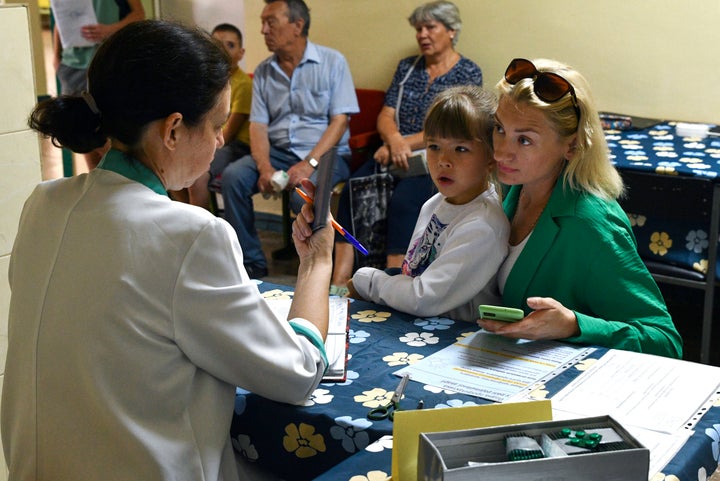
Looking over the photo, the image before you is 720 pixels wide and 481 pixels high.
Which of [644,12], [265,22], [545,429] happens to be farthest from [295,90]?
[545,429]

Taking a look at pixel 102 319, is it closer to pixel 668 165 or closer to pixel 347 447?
pixel 347 447

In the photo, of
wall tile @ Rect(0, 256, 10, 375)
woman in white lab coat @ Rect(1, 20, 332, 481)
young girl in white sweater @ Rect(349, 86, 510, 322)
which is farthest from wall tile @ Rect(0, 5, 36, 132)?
woman in white lab coat @ Rect(1, 20, 332, 481)

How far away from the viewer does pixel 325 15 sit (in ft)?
17.8

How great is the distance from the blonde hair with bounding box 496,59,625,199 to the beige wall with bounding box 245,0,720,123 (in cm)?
240

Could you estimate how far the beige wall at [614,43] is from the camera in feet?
13.8

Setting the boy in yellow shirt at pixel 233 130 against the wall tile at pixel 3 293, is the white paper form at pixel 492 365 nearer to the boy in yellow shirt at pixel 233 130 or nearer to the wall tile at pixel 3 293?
the wall tile at pixel 3 293

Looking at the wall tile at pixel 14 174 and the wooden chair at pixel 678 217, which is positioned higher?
the wall tile at pixel 14 174

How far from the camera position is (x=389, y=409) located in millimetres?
1604

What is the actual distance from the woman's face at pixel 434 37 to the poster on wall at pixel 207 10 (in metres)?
1.58

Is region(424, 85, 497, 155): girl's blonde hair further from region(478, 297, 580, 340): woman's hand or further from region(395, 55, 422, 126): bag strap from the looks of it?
region(395, 55, 422, 126): bag strap

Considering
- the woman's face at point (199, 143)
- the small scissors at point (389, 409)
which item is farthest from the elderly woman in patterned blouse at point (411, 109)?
the woman's face at point (199, 143)

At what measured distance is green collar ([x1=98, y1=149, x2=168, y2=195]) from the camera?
1.44 m

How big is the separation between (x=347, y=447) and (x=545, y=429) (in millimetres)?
468

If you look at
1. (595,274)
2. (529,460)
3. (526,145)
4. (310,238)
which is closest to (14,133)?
(310,238)
